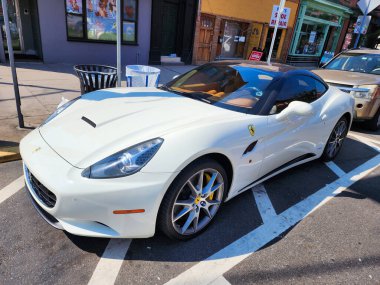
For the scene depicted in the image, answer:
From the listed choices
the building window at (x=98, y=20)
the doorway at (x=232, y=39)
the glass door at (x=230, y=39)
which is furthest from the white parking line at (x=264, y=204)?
the glass door at (x=230, y=39)

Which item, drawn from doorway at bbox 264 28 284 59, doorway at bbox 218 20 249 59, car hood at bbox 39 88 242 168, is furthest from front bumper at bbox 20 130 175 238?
doorway at bbox 264 28 284 59

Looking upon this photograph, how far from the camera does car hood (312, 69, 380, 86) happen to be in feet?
19.5

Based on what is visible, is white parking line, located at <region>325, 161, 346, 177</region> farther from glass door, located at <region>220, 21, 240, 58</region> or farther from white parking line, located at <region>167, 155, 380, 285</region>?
glass door, located at <region>220, 21, 240, 58</region>

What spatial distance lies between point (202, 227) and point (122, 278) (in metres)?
0.79

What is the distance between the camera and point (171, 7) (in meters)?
11.8

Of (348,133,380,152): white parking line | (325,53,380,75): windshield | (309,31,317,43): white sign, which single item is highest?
(309,31,317,43): white sign

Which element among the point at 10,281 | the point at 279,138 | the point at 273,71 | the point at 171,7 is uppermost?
the point at 171,7

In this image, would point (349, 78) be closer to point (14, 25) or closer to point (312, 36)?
point (14, 25)

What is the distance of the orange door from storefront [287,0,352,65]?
6681 mm

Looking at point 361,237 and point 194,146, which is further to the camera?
point 361,237

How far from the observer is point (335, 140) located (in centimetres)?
438

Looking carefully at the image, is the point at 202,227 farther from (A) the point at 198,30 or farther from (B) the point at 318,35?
(B) the point at 318,35

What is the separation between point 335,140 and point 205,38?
10.1 metres

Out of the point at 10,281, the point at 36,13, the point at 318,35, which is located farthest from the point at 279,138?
the point at 318,35
